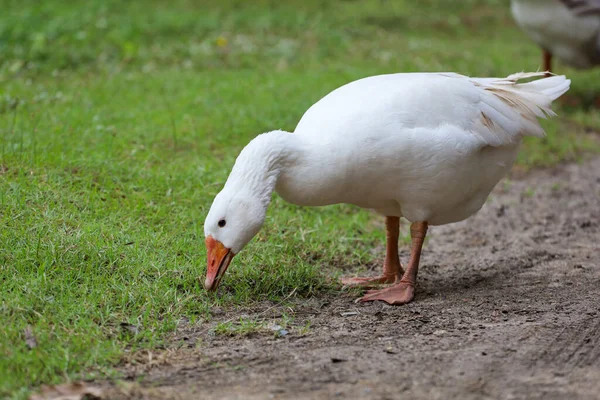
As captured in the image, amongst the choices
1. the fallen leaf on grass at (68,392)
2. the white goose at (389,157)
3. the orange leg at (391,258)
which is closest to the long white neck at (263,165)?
the white goose at (389,157)

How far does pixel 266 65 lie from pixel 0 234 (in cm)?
574

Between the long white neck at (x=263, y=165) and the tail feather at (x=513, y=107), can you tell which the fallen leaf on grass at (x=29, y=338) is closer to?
the long white neck at (x=263, y=165)

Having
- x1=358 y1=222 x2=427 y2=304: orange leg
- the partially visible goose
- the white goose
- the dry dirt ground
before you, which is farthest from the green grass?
the partially visible goose

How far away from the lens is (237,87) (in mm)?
8211

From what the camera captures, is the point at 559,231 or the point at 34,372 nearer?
the point at 34,372

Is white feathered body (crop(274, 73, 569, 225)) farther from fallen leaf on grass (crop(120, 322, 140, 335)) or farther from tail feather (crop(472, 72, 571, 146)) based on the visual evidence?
fallen leaf on grass (crop(120, 322, 140, 335))

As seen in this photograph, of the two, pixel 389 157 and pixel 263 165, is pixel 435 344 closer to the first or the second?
pixel 389 157

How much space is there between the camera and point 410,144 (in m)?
4.08

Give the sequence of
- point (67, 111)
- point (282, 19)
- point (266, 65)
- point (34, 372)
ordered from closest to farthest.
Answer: point (34, 372), point (67, 111), point (266, 65), point (282, 19)

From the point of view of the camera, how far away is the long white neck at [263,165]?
399 centimetres

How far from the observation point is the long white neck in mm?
3988

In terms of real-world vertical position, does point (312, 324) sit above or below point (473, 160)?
below

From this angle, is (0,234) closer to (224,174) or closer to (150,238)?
(150,238)

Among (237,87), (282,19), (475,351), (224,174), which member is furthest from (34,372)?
(282,19)
